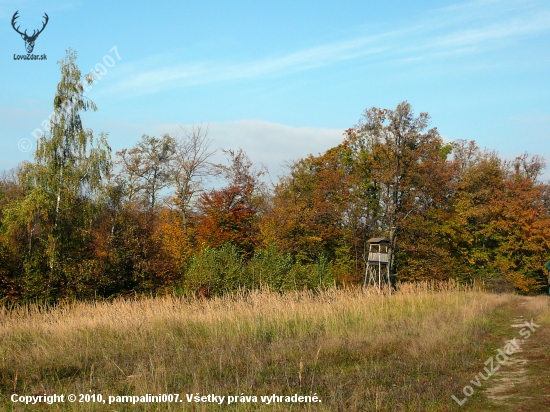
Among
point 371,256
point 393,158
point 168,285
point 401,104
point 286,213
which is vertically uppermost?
point 401,104

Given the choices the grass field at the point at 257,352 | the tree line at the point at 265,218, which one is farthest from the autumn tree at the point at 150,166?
the grass field at the point at 257,352

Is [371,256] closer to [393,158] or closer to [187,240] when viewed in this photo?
[393,158]

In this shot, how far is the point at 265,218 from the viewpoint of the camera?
127 feet

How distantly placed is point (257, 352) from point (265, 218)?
2931 centimetres

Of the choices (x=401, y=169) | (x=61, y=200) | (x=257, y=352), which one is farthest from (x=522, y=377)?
(x=401, y=169)

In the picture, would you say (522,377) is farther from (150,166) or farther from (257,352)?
(150,166)

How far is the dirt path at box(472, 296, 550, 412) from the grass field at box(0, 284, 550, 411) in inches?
8.8

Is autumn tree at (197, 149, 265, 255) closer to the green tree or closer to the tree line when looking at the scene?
the tree line

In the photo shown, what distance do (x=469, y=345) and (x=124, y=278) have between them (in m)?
21.9

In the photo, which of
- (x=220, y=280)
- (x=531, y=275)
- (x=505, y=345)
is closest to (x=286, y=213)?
(x=220, y=280)

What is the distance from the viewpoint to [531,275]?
1548 inches

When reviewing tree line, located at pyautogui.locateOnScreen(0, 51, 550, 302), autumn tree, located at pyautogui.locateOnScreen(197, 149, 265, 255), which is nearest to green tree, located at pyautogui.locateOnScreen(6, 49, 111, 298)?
tree line, located at pyautogui.locateOnScreen(0, 51, 550, 302)

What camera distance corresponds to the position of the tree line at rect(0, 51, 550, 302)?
25.3 m

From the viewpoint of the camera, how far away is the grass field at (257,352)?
673cm
